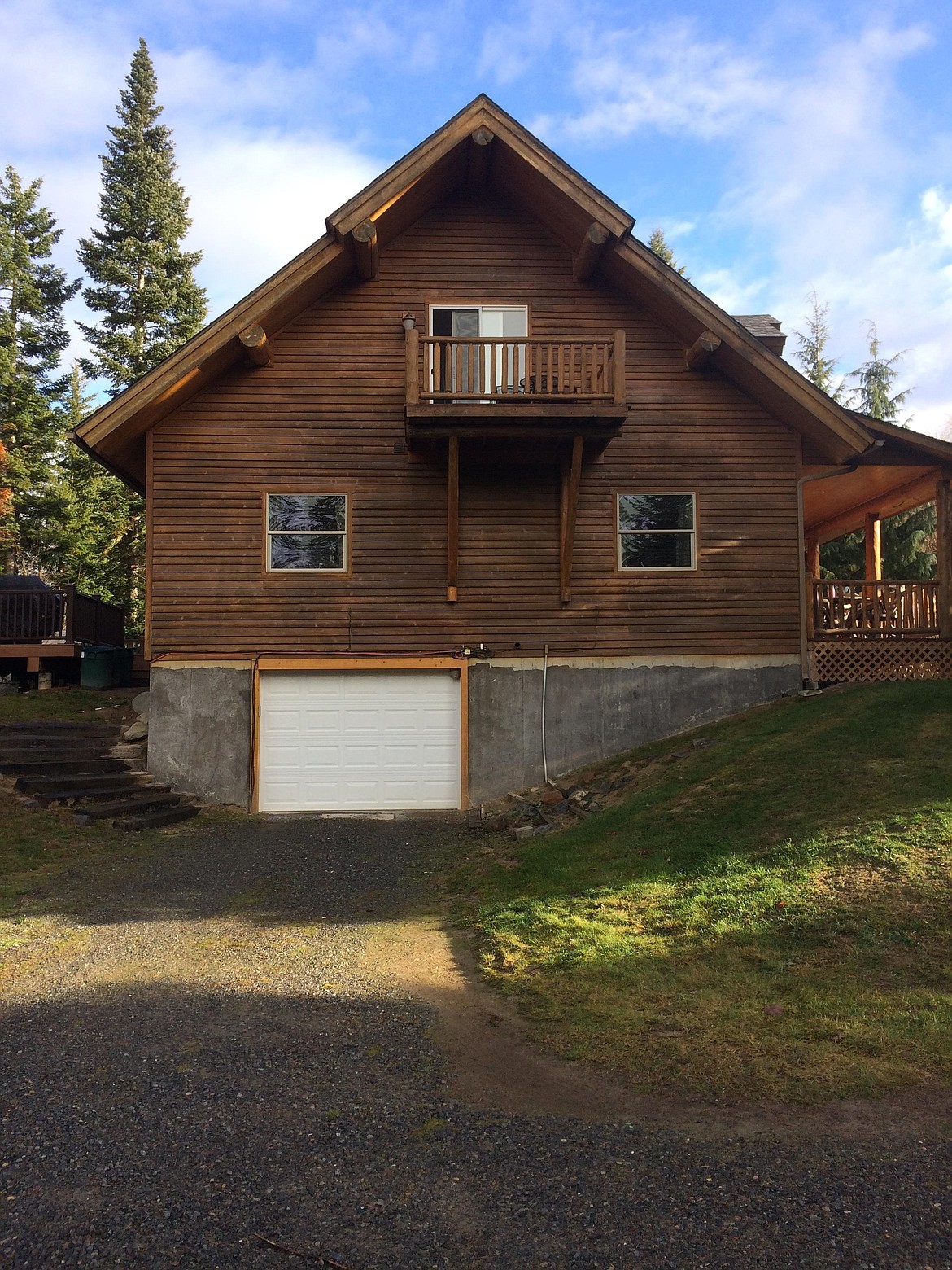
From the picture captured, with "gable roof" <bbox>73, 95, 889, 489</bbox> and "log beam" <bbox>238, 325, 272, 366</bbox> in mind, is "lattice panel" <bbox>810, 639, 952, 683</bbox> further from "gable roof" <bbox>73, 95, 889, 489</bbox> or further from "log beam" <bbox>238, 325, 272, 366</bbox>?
"log beam" <bbox>238, 325, 272, 366</bbox>

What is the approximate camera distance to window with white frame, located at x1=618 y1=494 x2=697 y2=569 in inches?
601

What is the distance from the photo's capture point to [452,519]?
568 inches

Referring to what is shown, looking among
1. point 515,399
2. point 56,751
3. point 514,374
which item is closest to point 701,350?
point 514,374

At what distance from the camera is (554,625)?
15008 millimetres

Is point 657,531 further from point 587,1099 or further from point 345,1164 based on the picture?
point 345,1164

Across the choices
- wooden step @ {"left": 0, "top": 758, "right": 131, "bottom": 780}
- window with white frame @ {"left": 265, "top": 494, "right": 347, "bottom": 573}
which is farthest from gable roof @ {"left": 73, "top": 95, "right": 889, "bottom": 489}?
wooden step @ {"left": 0, "top": 758, "right": 131, "bottom": 780}

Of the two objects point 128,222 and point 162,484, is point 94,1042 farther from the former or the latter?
point 128,222

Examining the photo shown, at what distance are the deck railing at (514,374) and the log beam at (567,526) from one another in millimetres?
1150

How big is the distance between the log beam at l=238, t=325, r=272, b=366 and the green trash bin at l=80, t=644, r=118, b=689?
333 inches

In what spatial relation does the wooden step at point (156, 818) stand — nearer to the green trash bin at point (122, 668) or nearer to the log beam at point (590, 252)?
Answer: the green trash bin at point (122, 668)

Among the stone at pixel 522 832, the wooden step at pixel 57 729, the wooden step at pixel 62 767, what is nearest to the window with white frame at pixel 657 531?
the stone at pixel 522 832

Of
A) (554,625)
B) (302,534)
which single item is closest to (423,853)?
(554,625)

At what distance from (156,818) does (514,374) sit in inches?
329

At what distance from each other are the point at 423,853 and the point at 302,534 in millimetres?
6158
